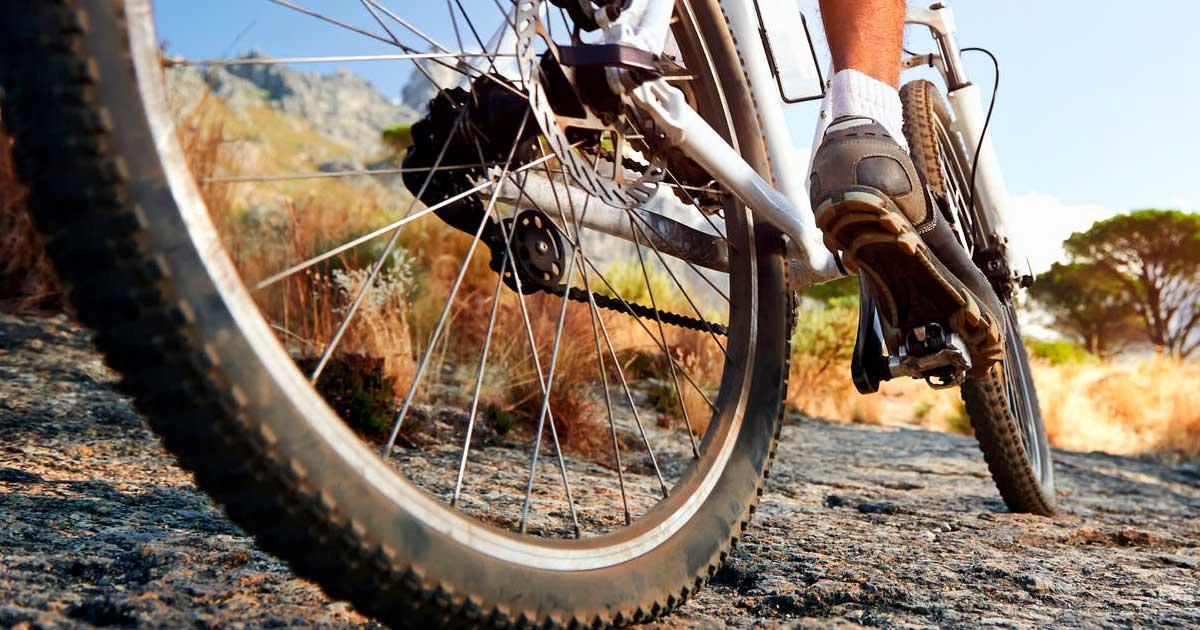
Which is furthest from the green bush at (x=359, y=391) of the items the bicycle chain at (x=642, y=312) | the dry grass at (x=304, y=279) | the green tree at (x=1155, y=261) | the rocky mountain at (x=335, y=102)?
the rocky mountain at (x=335, y=102)

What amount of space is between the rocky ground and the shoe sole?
0.37 metres

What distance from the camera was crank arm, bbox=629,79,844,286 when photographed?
1020 mm

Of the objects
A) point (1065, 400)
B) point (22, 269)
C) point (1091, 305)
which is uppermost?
point (1091, 305)

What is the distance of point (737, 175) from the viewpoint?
3.75 ft

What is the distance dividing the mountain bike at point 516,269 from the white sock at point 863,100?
5.5 inches

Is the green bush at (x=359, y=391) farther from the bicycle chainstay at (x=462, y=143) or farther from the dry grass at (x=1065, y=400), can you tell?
the dry grass at (x=1065, y=400)

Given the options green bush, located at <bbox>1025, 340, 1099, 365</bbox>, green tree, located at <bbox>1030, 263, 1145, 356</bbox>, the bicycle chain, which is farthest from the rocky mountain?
the bicycle chain

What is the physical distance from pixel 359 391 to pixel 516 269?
1369 mm

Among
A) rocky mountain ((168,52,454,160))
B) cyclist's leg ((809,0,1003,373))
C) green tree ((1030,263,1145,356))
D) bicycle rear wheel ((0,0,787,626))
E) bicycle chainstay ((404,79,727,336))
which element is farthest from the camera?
rocky mountain ((168,52,454,160))

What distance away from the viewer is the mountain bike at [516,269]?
0.50 meters

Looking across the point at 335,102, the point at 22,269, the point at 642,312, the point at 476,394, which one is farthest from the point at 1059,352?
the point at 335,102

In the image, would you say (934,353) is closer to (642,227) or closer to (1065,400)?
(642,227)

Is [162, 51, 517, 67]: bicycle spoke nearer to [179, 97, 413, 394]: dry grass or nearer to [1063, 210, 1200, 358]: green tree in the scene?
[179, 97, 413, 394]: dry grass

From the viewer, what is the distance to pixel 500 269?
1051mm
